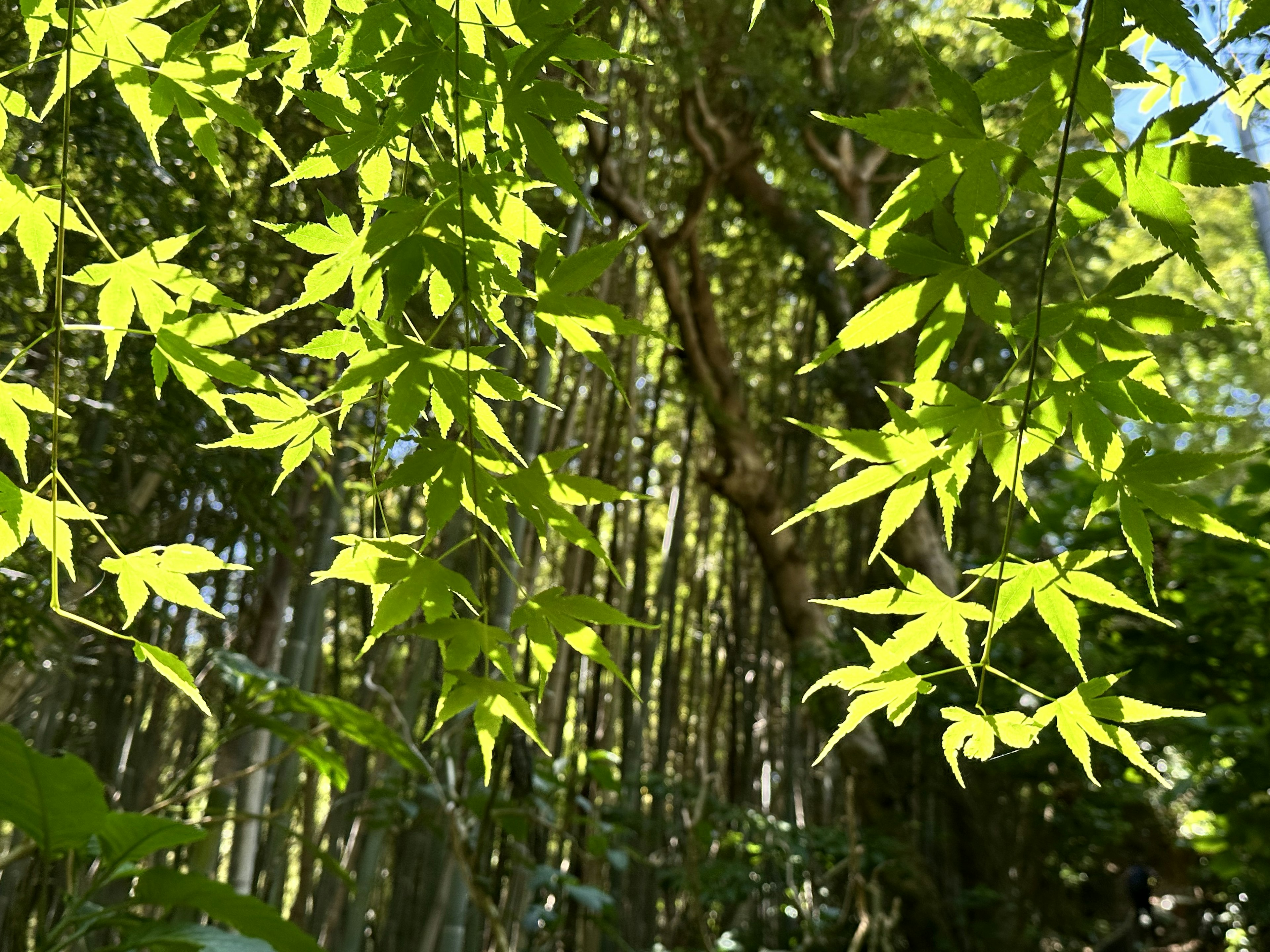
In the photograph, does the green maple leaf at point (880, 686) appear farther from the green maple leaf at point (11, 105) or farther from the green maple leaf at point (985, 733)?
the green maple leaf at point (11, 105)

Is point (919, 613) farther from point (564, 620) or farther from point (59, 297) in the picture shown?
point (59, 297)

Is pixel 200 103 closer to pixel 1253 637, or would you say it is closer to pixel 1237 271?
pixel 1253 637

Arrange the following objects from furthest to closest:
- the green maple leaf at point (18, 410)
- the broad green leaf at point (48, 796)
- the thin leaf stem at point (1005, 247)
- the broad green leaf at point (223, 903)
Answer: the broad green leaf at point (223, 903) → the broad green leaf at point (48, 796) → the green maple leaf at point (18, 410) → the thin leaf stem at point (1005, 247)

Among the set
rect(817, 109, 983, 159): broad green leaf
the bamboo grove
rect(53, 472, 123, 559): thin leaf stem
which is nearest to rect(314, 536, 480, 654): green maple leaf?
the bamboo grove

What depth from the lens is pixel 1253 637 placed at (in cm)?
230

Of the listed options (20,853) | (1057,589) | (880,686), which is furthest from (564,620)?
(20,853)

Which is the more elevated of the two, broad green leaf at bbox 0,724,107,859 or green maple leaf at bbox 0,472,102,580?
green maple leaf at bbox 0,472,102,580

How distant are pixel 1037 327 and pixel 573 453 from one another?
0.83 feet

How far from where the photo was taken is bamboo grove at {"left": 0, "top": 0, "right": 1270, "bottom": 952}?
520 mm

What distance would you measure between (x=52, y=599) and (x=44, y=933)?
959mm

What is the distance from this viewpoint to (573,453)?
19.7 inches

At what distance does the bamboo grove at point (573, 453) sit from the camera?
1.70ft

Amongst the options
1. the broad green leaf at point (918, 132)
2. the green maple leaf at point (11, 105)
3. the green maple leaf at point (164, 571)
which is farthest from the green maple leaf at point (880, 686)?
the green maple leaf at point (11, 105)

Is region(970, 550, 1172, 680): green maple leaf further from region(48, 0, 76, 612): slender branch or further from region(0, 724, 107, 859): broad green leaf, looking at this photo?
region(0, 724, 107, 859): broad green leaf
